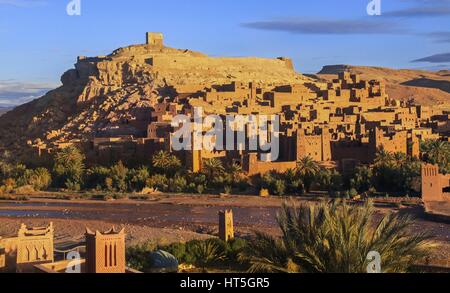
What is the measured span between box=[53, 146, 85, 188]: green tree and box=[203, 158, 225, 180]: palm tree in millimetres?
6043

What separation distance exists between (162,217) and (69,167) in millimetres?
9235

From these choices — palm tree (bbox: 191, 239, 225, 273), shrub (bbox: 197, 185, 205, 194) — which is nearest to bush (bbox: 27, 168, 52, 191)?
shrub (bbox: 197, 185, 205, 194)

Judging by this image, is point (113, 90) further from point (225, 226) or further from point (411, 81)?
point (411, 81)

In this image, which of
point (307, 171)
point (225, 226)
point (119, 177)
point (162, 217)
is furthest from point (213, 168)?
point (225, 226)

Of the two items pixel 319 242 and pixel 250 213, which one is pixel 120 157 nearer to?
pixel 250 213

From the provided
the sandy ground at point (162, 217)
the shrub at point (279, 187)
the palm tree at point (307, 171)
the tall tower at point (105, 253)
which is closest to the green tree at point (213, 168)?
the sandy ground at point (162, 217)

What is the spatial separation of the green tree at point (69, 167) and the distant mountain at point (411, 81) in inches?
1109

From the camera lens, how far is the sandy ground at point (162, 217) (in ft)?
65.4

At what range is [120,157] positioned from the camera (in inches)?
1280

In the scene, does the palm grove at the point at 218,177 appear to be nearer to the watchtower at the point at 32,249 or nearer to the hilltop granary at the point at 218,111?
the hilltop granary at the point at 218,111

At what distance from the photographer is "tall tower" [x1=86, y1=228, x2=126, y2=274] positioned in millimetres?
11094

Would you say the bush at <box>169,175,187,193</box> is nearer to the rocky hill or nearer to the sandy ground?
the sandy ground

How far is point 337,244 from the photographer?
975 centimetres
